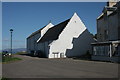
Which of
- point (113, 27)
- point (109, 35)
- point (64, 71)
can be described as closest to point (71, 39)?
point (109, 35)

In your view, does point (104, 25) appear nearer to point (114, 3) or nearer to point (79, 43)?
point (114, 3)

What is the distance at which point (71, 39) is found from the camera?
46.0m

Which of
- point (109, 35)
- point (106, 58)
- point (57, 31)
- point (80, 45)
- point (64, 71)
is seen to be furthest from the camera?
point (57, 31)

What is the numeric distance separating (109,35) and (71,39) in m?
11.7

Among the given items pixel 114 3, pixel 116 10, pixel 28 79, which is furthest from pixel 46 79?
pixel 114 3

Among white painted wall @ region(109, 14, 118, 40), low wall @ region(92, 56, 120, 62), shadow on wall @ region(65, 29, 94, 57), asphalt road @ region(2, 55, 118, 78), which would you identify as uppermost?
white painted wall @ region(109, 14, 118, 40)

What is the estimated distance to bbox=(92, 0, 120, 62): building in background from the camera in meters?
28.4

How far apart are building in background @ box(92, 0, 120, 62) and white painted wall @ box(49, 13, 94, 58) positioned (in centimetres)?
651

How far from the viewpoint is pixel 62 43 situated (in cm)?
4575

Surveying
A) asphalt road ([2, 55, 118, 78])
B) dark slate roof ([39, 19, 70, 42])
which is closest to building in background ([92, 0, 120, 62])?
asphalt road ([2, 55, 118, 78])

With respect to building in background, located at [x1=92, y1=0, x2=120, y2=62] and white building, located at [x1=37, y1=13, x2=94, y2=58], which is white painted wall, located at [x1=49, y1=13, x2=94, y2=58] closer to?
white building, located at [x1=37, y1=13, x2=94, y2=58]

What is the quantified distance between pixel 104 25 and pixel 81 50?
31.7 ft

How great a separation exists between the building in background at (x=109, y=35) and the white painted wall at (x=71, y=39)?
6511mm

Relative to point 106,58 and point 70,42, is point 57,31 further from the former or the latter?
point 106,58
